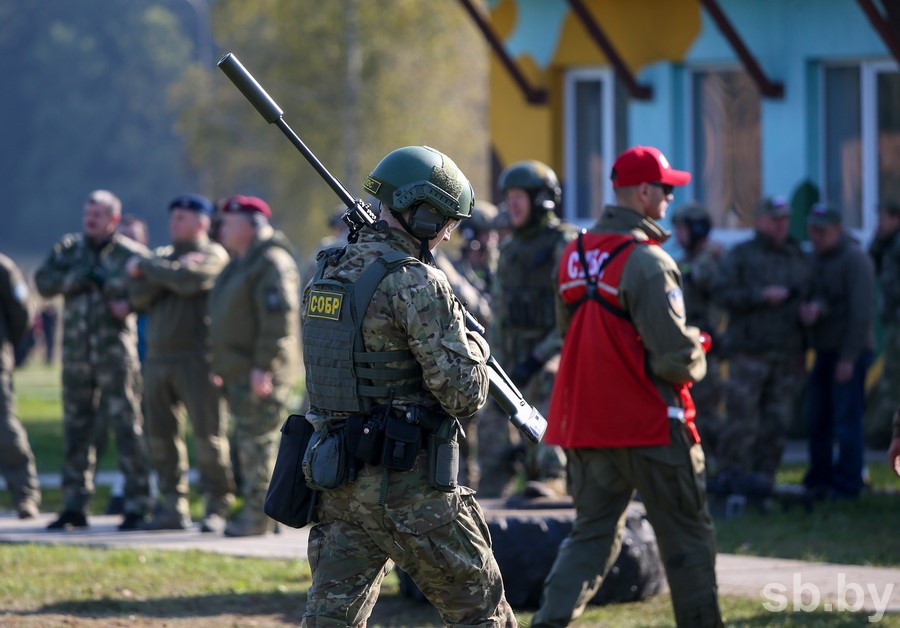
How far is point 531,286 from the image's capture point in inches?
376

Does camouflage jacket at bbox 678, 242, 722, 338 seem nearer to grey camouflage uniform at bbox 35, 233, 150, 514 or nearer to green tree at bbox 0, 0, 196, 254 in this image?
grey camouflage uniform at bbox 35, 233, 150, 514

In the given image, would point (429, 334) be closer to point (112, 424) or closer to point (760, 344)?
point (760, 344)

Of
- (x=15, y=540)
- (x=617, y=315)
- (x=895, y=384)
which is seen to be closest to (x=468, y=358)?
(x=617, y=315)

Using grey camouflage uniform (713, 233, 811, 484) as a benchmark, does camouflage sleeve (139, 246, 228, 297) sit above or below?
above

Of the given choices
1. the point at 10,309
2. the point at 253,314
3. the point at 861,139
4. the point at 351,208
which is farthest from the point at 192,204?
the point at 861,139

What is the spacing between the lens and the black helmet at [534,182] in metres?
9.37

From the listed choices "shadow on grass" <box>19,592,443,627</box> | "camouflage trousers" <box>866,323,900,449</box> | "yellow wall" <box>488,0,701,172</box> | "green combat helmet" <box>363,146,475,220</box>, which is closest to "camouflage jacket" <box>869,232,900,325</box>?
"camouflage trousers" <box>866,323,900,449</box>

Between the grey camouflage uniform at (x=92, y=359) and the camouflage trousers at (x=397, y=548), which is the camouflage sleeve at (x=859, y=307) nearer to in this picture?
the grey camouflage uniform at (x=92, y=359)

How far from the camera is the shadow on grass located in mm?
7988

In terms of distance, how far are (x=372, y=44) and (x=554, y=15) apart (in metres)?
19.8

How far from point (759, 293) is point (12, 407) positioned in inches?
231

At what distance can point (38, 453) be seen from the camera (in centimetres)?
1675

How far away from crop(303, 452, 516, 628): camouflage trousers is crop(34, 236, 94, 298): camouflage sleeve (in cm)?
628

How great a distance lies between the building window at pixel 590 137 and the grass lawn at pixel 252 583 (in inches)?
254
